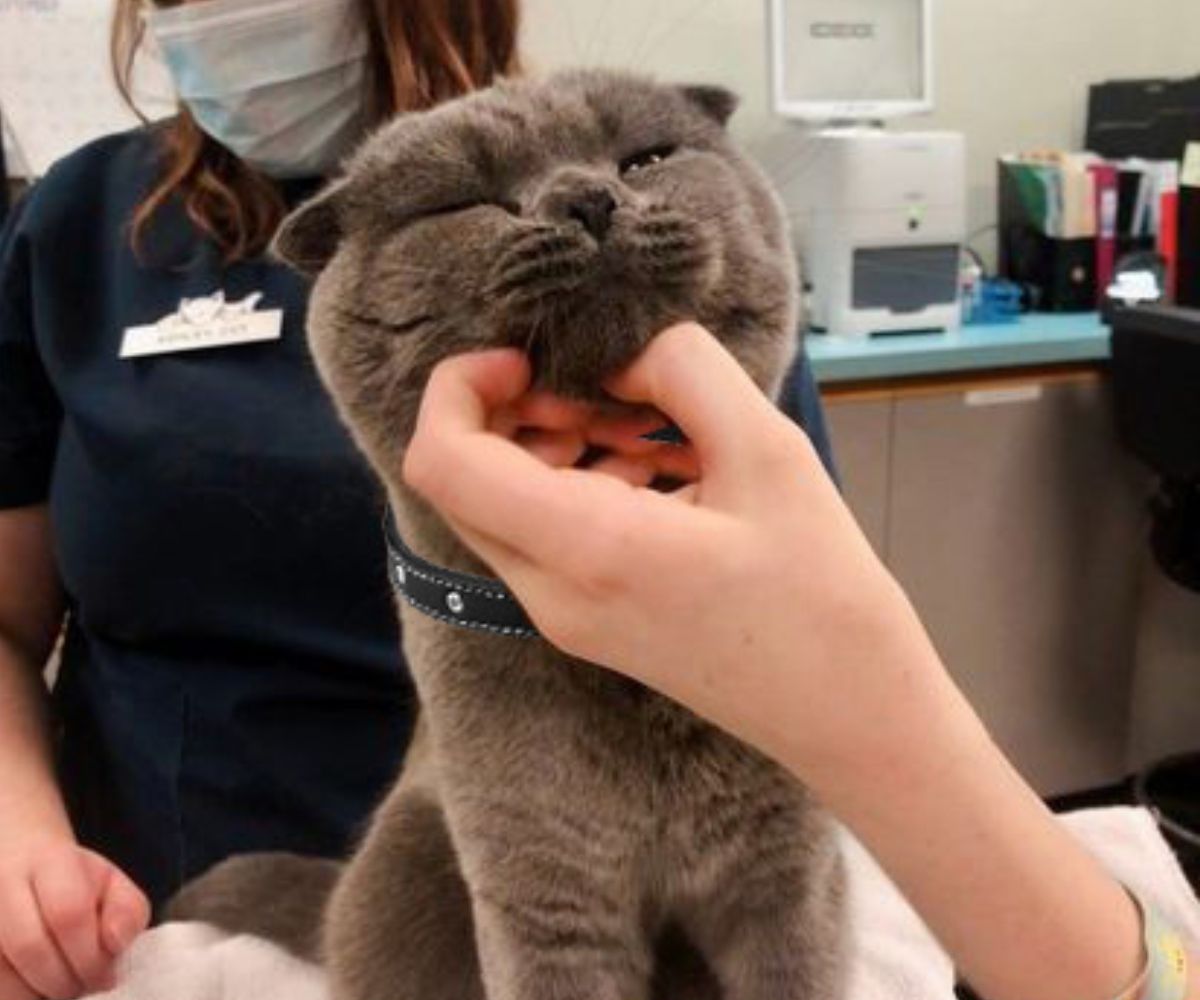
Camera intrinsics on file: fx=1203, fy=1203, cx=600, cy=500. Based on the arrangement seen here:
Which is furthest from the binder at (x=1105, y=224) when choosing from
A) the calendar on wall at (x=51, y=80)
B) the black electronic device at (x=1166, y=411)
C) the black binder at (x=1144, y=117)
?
the calendar on wall at (x=51, y=80)

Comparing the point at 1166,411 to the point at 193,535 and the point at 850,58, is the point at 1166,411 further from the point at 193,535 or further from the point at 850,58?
the point at 193,535

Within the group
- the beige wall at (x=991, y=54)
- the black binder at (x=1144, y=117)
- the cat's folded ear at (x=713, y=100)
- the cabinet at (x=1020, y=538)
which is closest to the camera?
the cat's folded ear at (x=713, y=100)

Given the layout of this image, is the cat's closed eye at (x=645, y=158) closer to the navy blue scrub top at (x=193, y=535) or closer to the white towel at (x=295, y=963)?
the navy blue scrub top at (x=193, y=535)

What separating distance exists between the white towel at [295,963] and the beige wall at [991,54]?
162cm

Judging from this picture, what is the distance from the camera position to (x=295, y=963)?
2.49 ft

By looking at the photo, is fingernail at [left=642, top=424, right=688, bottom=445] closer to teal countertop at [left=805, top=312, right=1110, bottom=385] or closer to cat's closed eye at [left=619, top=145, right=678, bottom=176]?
cat's closed eye at [left=619, top=145, right=678, bottom=176]

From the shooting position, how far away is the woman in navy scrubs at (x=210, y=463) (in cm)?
87

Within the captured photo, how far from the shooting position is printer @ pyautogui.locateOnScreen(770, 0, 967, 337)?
197 cm

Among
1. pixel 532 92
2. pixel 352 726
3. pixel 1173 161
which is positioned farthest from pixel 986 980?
pixel 1173 161

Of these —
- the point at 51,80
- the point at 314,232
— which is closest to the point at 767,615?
the point at 314,232

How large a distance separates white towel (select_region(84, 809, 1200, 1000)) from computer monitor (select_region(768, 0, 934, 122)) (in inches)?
62.4

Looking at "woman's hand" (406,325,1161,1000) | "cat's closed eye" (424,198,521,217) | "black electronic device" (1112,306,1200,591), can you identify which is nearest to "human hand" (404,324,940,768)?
"woman's hand" (406,325,1161,1000)

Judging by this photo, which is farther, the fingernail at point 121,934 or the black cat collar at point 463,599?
the fingernail at point 121,934

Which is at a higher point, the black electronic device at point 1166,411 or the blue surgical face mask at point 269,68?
the blue surgical face mask at point 269,68
